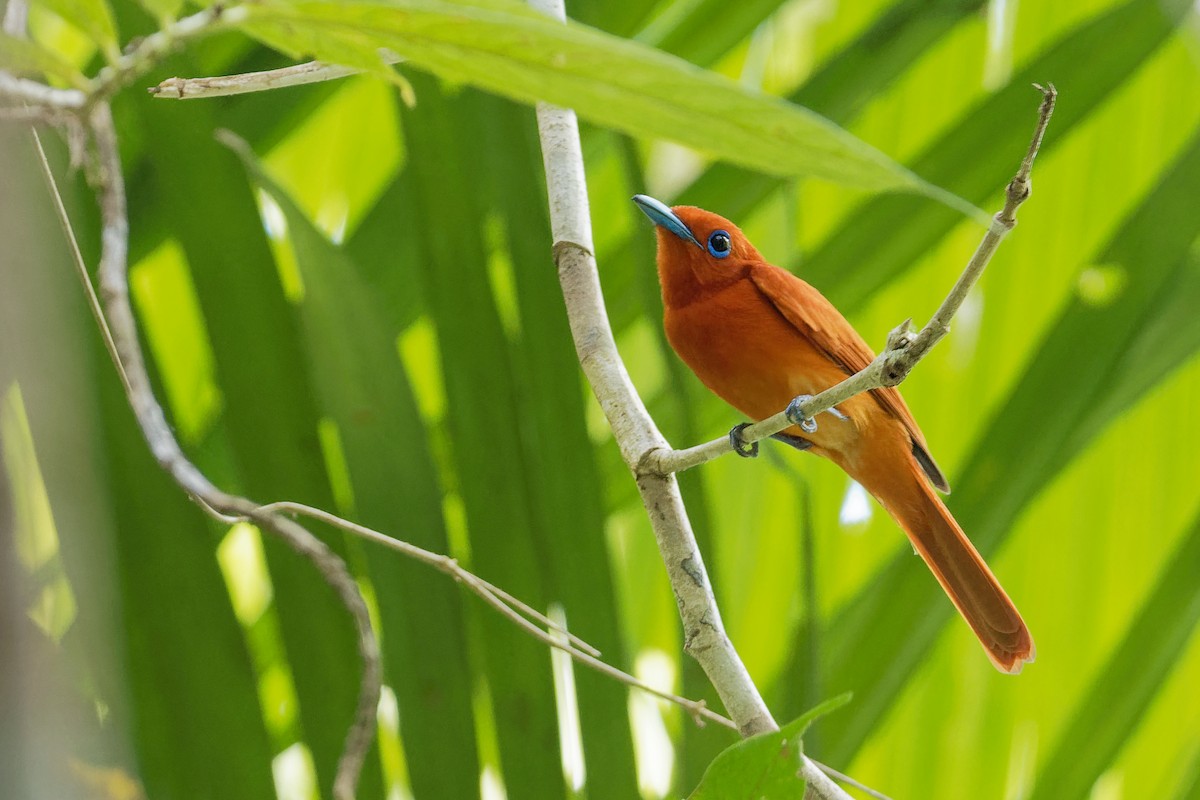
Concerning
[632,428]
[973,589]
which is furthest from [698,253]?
[632,428]

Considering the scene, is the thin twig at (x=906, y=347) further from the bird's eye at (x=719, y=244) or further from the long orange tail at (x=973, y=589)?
the bird's eye at (x=719, y=244)

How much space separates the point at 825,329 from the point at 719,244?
1.18ft

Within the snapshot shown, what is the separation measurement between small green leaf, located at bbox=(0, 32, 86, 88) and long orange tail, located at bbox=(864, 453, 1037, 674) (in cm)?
205

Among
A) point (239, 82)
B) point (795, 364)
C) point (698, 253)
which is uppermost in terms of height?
point (698, 253)

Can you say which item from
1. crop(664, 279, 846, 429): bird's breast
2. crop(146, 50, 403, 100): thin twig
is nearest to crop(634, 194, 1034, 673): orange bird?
crop(664, 279, 846, 429): bird's breast

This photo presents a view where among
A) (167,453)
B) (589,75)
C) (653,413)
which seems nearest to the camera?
(589,75)

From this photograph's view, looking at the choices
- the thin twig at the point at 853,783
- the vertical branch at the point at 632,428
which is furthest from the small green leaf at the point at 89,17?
the thin twig at the point at 853,783

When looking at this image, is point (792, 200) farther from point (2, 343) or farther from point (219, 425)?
point (2, 343)

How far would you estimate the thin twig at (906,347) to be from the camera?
1092mm

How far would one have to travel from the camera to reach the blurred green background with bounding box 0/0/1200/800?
1.78m

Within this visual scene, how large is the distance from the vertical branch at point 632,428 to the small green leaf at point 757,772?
15.1 inches

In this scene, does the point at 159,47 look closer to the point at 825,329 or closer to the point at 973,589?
the point at 973,589

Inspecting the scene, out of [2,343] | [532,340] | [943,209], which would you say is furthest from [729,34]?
[2,343]

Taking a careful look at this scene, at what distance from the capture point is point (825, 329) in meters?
2.78
